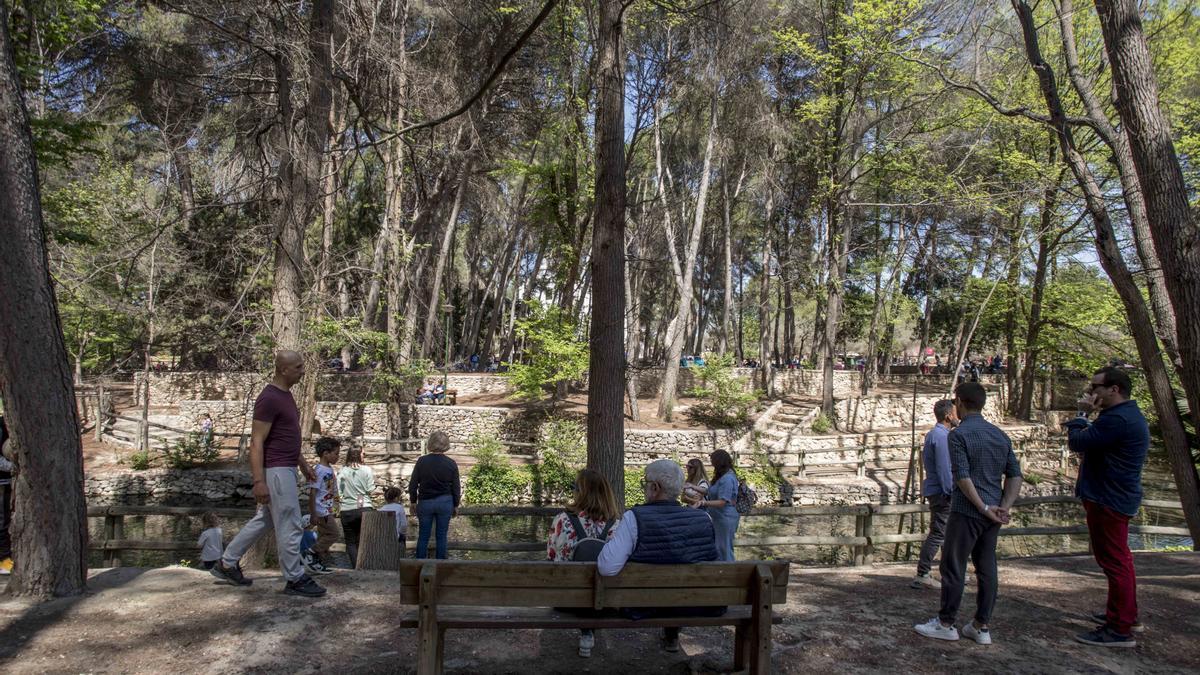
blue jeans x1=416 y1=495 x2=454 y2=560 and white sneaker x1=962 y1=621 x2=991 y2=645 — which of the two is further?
blue jeans x1=416 y1=495 x2=454 y2=560

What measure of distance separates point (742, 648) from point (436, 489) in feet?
12.4

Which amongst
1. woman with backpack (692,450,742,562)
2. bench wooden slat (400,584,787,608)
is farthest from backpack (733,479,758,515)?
bench wooden slat (400,584,787,608)

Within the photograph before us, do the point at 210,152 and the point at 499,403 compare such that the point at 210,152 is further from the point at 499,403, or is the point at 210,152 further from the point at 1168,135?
the point at 1168,135

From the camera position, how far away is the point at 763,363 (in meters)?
30.1

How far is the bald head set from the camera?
441 cm

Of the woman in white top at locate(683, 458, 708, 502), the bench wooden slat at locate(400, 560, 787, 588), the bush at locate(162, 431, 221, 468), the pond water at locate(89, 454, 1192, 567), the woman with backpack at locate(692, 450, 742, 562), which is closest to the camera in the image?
the bench wooden slat at locate(400, 560, 787, 588)

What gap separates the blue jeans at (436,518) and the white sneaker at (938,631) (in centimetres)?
414

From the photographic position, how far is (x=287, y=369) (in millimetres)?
4449

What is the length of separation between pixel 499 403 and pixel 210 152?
39.2ft

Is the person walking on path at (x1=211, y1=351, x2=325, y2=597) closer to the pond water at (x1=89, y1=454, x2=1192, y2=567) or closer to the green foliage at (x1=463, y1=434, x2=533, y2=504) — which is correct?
the pond water at (x1=89, y1=454, x2=1192, y2=567)

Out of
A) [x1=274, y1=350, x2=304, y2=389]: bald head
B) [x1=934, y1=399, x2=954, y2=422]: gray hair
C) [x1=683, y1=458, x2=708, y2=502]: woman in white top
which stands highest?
[x1=274, y1=350, x2=304, y2=389]: bald head

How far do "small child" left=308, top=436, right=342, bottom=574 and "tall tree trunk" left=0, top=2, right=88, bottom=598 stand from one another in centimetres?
181

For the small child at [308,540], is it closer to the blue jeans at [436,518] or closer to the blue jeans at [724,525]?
the blue jeans at [436,518]

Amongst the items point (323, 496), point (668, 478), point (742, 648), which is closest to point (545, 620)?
point (668, 478)
